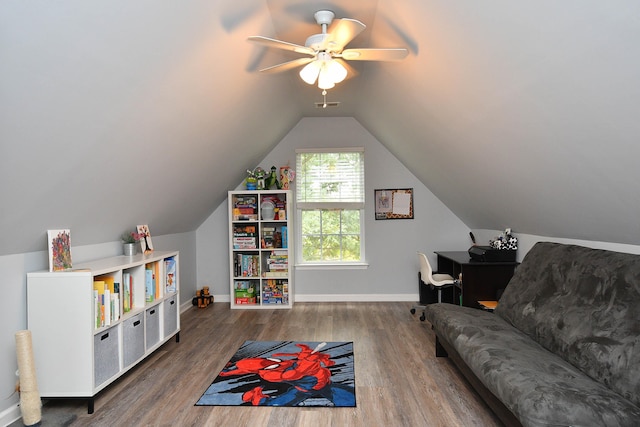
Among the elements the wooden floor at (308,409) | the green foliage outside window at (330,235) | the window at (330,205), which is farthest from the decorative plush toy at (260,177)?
the wooden floor at (308,409)

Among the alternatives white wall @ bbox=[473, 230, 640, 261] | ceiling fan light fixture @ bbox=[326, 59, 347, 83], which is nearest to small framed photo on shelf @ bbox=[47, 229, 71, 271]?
ceiling fan light fixture @ bbox=[326, 59, 347, 83]

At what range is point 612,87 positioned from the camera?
162 centimetres

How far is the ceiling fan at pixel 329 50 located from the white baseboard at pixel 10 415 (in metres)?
2.59

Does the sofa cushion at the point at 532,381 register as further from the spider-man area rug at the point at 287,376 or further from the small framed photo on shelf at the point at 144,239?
the small framed photo on shelf at the point at 144,239

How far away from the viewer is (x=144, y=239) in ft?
12.1

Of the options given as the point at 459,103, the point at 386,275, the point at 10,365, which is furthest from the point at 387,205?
the point at 10,365

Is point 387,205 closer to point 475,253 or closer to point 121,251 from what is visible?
point 475,253

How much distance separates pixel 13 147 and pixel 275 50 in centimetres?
193

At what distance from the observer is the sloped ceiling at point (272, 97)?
160 cm

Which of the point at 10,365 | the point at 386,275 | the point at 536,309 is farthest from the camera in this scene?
the point at 386,275

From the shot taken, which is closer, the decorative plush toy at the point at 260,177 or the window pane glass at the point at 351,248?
the decorative plush toy at the point at 260,177

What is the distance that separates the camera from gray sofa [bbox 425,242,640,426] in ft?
5.68

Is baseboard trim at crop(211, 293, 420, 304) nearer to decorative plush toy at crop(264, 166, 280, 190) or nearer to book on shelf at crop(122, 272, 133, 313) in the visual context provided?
decorative plush toy at crop(264, 166, 280, 190)

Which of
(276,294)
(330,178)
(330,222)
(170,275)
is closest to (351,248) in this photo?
(330,222)
